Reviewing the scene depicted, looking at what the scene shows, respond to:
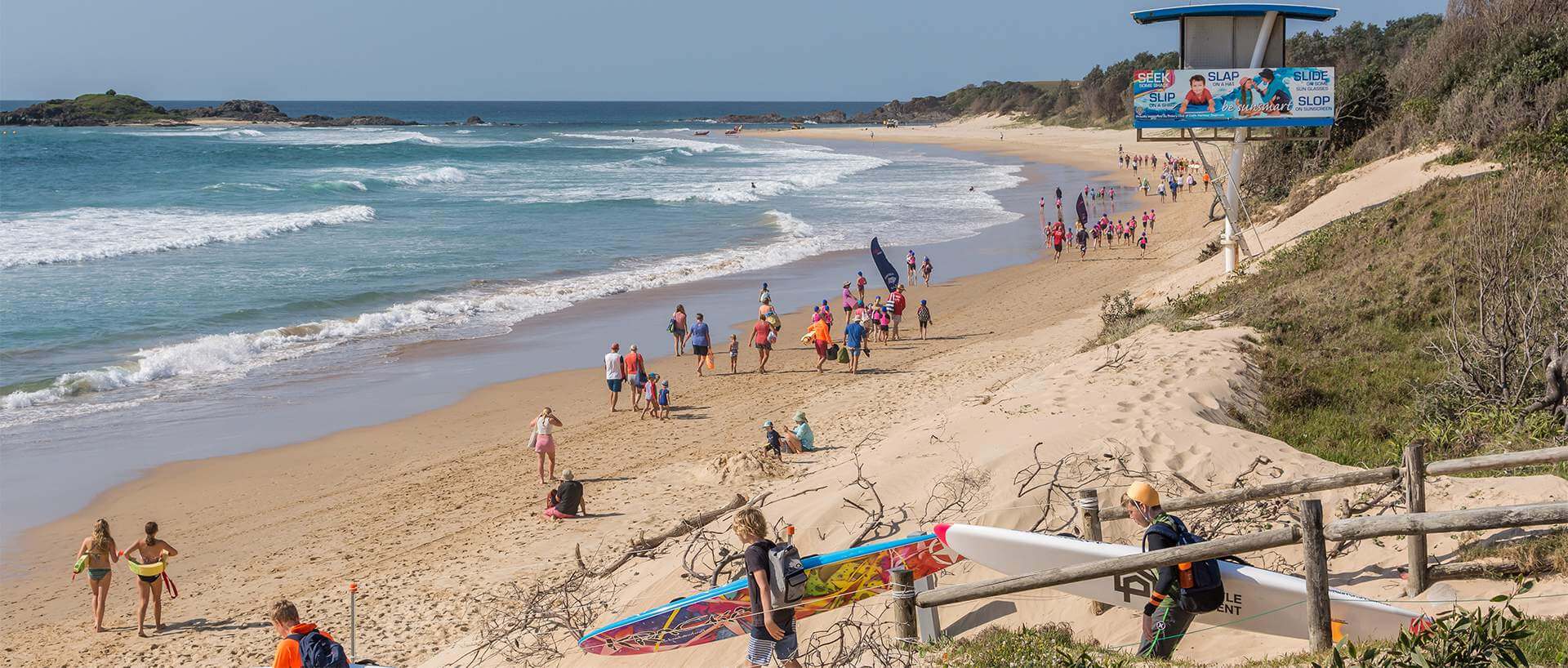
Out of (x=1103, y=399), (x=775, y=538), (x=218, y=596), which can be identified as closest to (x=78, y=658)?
(x=218, y=596)

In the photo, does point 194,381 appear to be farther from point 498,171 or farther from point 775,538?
point 498,171

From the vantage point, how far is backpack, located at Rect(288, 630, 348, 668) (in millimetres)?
6152

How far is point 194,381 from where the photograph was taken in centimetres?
1844

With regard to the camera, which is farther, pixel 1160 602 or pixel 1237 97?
pixel 1237 97

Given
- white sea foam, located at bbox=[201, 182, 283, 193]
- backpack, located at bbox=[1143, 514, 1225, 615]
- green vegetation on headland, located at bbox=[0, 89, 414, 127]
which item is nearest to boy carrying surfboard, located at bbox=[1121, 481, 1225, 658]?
backpack, located at bbox=[1143, 514, 1225, 615]

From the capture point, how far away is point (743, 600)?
289 inches

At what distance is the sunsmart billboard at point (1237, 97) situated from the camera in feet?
67.6

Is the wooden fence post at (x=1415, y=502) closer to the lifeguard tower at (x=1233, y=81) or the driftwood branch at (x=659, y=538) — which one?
the driftwood branch at (x=659, y=538)

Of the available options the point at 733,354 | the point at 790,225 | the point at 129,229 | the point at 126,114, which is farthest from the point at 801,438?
the point at 126,114

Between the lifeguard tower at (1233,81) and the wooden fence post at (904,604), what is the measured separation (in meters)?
16.6

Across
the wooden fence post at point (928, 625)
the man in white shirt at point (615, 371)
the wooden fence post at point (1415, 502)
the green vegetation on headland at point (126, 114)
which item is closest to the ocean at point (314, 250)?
the man in white shirt at point (615, 371)

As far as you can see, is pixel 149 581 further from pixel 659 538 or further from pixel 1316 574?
pixel 1316 574

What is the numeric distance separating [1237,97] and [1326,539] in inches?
691

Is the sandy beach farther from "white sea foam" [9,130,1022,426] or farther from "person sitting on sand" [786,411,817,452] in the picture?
"white sea foam" [9,130,1022,426]
